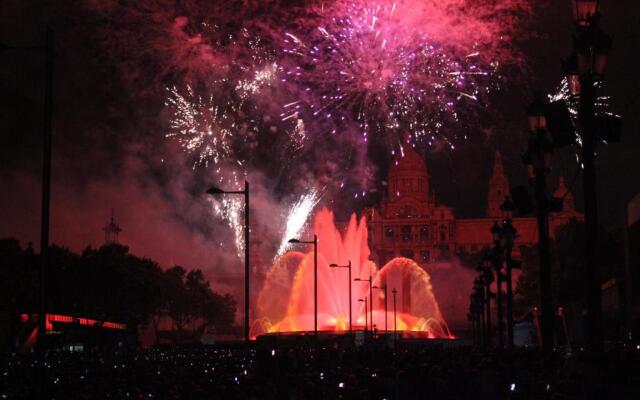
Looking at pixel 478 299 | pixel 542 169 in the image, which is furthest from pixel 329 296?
pixel 542 169

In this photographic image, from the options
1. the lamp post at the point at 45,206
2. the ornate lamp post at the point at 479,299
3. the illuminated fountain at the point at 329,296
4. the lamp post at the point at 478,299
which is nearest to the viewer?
the lamp post at the point at 45,206

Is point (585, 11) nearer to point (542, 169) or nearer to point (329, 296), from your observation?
point (542, 169)

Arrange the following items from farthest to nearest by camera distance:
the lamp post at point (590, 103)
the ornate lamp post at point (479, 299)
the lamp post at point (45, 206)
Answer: the ornate lamp post at point (479, 299) → the lamp post at point (45, 206) → the lamp post at point (590, 103)

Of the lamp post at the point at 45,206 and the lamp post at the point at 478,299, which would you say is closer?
the lamp post at the point at 45,206

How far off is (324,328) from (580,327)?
3180 cm

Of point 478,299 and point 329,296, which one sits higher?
point 329,296

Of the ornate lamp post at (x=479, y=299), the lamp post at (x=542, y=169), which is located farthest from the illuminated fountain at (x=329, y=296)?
the lamp post at (x=542, y=169)

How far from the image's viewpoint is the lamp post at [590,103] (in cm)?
1716

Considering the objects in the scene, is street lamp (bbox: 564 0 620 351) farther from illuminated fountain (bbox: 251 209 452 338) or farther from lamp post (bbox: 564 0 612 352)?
illuminated fountain (bbox: 251 209 452 338)

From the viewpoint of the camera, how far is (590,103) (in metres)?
17.5

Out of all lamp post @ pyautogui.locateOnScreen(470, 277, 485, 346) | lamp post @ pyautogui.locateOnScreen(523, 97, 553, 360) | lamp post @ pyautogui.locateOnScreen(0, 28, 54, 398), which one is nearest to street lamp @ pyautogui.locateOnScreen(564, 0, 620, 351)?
lamp post @ pyautogui.locateOnScreen(523, 97, 553, 360)

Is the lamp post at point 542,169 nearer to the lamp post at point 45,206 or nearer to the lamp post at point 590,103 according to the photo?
the lamp post at point 590,103

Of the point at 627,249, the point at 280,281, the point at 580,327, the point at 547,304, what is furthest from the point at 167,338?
the point at 547,304

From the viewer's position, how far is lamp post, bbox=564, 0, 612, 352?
17.2 meters
